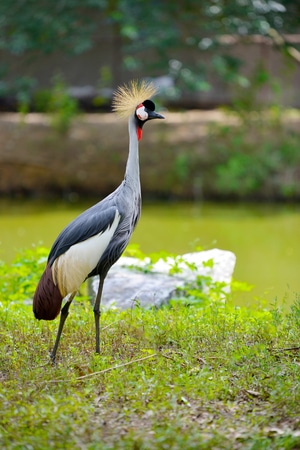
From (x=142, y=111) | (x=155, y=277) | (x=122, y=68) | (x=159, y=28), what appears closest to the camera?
(x=142, y=111)

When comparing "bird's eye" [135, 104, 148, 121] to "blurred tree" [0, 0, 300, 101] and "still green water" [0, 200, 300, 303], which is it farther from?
"blurred tree" [0, 0, 300, 101]

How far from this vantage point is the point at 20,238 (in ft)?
39.9

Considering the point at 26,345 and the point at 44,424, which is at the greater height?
the point at 44,424

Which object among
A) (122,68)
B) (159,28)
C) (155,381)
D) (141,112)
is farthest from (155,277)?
(122,68)

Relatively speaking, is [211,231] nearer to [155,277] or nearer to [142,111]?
[155,277]

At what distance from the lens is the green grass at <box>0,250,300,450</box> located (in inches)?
162

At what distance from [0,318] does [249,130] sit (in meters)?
10.4

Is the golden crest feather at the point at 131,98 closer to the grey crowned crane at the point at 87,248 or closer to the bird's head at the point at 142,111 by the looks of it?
the bird's head at the point at 142,111

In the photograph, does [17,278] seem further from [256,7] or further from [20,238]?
[256,7]

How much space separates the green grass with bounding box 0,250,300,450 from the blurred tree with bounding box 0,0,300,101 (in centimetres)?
1126

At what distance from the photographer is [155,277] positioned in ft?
25.1

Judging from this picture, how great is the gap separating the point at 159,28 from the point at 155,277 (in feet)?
34.5

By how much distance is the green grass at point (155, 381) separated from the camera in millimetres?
4121

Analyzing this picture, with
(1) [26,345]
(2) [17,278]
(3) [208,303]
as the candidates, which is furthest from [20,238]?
(1) [26,345]
